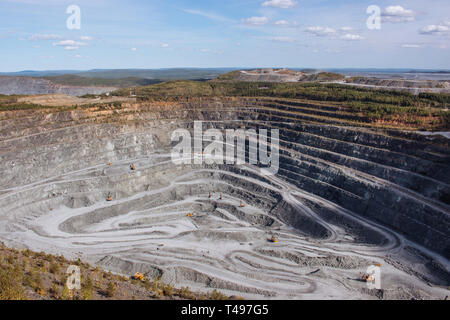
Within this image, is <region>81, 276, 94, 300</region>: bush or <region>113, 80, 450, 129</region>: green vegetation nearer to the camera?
<region>81, 276, 94, 300</region>: bush

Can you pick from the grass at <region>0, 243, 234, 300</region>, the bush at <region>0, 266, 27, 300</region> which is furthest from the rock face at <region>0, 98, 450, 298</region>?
the bush at <region>0, 266, 27, 300</region>

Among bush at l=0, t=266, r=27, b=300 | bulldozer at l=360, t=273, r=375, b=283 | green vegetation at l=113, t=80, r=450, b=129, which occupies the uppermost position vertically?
green vegetation at l=113, t=80, r=450, b=129

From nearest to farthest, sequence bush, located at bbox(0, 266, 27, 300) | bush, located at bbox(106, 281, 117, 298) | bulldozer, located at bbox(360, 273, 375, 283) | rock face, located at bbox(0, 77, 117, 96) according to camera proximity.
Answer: bush, located at bbox(0, 266, 27, 300) < bush, located at bbox(106, 281, 117, 298) < bulldozer, located at bbox(360, 273, 375, 283) < rock face, located at bbox(0, 77, 117, 96)

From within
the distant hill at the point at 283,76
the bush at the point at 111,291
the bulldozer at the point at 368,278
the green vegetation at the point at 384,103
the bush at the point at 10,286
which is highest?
the distant hill at the point at 283,76

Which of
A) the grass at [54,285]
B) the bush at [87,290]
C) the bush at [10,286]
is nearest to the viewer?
the bush at [10,286]

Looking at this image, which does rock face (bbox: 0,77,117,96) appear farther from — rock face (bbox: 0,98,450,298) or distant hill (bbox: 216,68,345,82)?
rock face (bbox: 0,98,450,298)

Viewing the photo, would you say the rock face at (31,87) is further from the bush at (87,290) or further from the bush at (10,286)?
the bush at (87,290)

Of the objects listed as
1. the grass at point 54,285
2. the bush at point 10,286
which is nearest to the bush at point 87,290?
the grass at point 54,285

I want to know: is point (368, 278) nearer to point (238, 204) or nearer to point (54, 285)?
point (238, 204)
